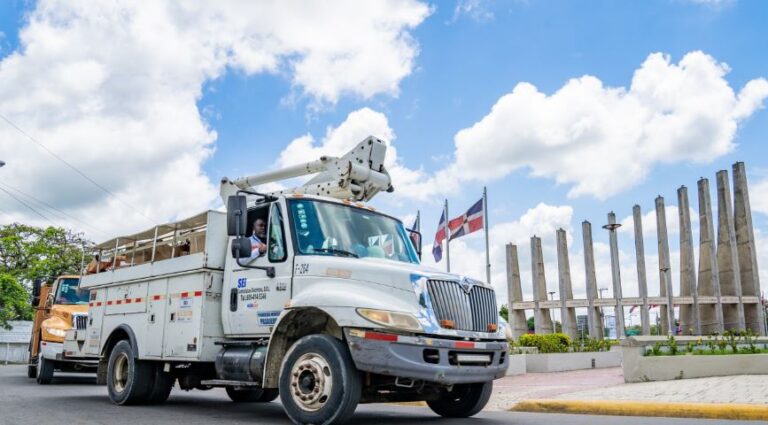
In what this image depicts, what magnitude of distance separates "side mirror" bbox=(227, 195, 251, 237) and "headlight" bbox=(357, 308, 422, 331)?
76.8 inches

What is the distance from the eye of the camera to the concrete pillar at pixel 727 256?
50812mm

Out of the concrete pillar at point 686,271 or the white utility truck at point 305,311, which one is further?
the concrete pillar at point 686,271

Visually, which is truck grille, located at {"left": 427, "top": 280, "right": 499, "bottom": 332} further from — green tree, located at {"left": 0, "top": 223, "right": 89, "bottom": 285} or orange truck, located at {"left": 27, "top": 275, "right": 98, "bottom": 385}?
green tree, located at {"left": 0, "top": 223, "right": 89, "bottom": 285}

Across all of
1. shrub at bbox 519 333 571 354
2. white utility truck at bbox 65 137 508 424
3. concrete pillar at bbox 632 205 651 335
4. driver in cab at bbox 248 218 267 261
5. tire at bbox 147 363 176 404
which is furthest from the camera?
concrete pillar at bbox 632 205 651 335

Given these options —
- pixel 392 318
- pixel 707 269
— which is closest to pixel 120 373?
pixel 392 318

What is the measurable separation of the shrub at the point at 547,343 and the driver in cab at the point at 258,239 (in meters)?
13.7

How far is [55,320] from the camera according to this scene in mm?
15891

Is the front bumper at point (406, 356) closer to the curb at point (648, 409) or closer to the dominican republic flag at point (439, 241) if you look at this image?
the curb at point (648, 409)

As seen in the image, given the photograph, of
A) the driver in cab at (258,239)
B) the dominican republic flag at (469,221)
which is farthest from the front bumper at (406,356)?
the dominican republic flag at (469,221)

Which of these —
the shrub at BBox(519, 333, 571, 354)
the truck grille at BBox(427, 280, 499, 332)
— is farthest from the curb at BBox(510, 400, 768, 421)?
the shrub at BBox(519, 333, 571, 354)

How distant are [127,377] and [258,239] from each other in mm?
3653

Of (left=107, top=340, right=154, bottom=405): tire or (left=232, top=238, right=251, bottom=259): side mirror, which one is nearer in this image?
(left=232, top=238, right=251, bottom=259): side mirror

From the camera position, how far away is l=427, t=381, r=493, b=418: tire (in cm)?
836

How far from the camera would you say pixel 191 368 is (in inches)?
376
